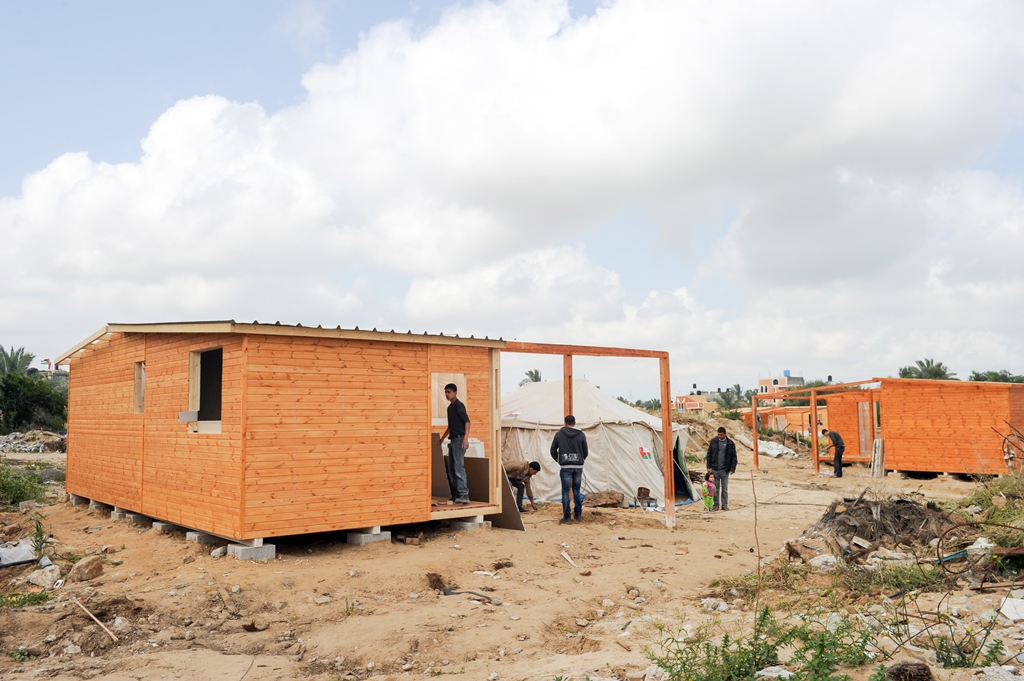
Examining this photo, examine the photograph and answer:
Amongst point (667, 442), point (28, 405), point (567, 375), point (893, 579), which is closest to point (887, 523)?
point (893, 579)

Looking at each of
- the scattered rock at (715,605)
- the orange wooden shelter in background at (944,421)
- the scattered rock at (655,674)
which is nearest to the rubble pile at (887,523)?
the scattered rock at (715,605)

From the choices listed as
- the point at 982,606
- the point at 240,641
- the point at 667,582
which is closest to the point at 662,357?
the point at 667,582

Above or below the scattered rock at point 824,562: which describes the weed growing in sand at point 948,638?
above

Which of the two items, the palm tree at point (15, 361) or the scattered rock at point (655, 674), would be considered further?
the palm tree at point (15, 361)

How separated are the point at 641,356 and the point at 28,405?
3097 centimetres

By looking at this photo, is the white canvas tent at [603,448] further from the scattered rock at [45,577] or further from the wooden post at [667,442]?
the scattered rock at [45,577]

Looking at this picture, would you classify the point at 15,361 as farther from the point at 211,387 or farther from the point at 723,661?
the point at 723,661

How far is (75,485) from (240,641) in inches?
405

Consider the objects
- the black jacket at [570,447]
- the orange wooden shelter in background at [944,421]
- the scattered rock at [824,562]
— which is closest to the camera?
the scattered rock at [824,562]

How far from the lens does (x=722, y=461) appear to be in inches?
620

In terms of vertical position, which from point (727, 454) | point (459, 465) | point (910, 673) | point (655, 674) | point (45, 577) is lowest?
point (45, 577)

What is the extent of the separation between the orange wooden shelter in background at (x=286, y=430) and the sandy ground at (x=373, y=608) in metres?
0.53

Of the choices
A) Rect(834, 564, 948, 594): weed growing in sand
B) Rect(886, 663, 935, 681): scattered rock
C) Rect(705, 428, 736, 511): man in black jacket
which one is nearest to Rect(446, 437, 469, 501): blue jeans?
Rect(834, 564, 948, 594): weed growing in sand

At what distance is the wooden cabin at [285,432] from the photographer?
31.2ft
